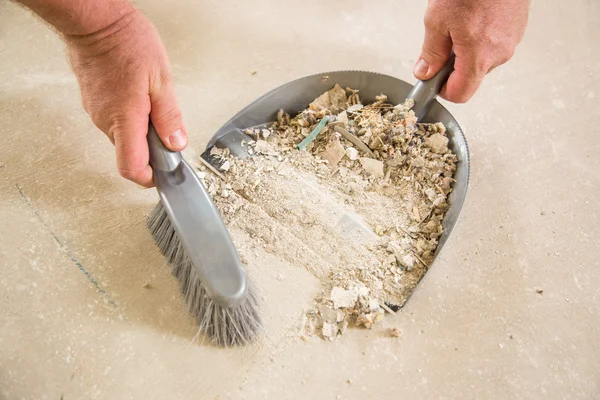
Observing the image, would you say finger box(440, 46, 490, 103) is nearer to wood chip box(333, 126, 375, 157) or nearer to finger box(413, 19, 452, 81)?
finger box(413, 19, 452, 81)

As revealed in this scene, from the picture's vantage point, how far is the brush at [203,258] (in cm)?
72

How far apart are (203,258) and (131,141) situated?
199 millimetres

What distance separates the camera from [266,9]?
1.29m

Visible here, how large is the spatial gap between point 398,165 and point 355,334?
1.07 ft

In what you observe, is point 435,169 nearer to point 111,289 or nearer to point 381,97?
point 381,97

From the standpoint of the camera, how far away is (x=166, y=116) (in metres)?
0.75

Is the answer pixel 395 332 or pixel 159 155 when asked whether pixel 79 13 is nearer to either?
pixel 159 155

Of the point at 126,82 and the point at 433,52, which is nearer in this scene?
the point at 126,82

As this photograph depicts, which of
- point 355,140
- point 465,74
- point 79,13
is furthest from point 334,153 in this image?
point 79,13

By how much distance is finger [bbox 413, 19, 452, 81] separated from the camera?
899mm

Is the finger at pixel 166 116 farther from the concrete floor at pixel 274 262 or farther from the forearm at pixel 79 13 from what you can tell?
the concrete floor at pixel 274 262

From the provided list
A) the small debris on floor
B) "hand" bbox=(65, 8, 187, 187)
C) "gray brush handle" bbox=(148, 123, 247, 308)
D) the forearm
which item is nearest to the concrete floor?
the small debris on floor

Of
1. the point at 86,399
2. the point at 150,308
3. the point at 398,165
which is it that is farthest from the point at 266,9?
the point at 86,399

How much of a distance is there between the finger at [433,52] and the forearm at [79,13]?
0.53 metres
